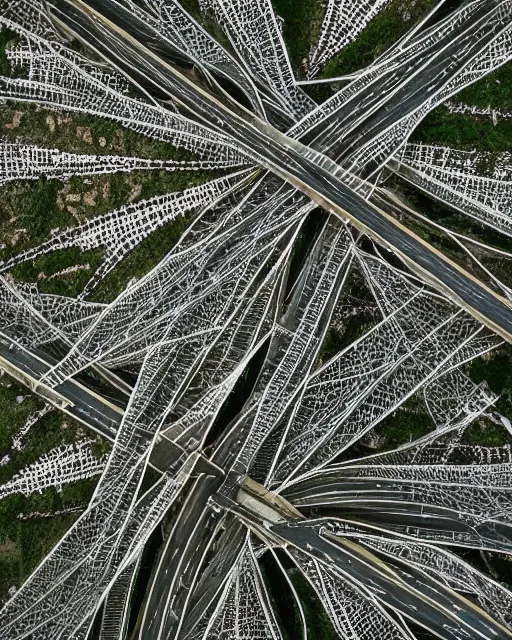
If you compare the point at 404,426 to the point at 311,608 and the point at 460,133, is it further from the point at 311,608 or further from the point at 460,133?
the point at 460,133

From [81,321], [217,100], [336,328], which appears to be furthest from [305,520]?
[217,100]

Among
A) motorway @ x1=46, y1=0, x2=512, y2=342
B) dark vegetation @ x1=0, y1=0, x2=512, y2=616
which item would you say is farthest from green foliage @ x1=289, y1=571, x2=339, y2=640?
motorway @ x1=46, y1=0, x2=512, y2=342

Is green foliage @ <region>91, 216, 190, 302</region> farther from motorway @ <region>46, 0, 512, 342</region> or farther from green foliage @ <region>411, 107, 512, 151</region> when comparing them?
green foliage @ <region>411, 107, 512, 151</region>

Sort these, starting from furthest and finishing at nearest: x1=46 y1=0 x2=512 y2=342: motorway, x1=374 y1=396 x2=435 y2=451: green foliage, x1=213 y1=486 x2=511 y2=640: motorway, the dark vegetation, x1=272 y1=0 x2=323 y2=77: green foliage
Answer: x1=374 y1=396 x2=435 y2=451: green foliage
x1=272 y1=0 x2=323 y2=77: green foliage
the dark vegetation
x1=213 y1=486 x2=511 y2=640: motorway
x1=46 y1=0 x2=512 y2=342: motorway

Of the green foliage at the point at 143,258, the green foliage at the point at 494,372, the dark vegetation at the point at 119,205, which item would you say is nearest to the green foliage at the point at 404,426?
the dark vegetation at the point at 119,205

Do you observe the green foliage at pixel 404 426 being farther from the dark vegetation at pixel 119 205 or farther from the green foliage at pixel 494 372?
the green foliage at pixel 494 372

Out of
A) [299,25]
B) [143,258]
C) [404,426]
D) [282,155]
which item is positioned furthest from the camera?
[404,426]

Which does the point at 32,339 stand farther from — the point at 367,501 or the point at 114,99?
the point at 367,501

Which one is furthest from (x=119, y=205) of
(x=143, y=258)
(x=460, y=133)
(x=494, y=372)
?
(x=494, y=372)
